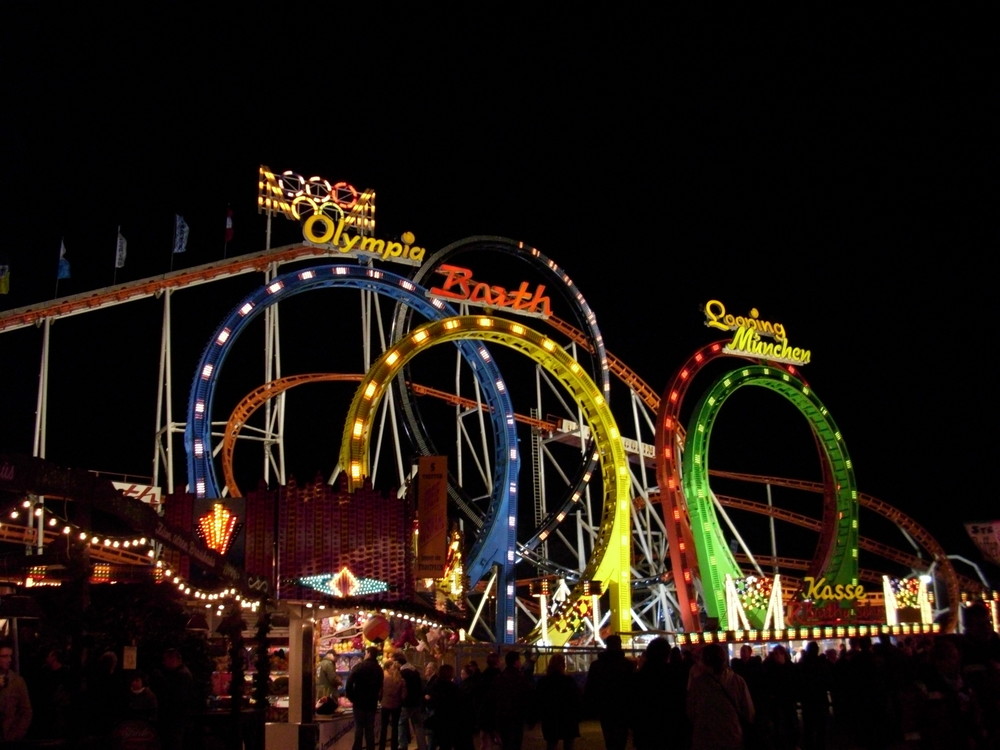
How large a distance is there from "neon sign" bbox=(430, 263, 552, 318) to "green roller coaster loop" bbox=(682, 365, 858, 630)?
5.05 metres

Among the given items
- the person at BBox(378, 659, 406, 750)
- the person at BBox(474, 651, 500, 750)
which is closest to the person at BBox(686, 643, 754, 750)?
the person at BBox(474, 651, 500, 750)

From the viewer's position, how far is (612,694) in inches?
277

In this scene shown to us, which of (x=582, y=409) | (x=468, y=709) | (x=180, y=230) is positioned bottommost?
(x=468, y=709)

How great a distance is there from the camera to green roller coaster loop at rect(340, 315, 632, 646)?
757 inches

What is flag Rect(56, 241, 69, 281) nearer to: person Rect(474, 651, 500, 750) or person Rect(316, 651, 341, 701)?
person Rect(316, 651, 341, 701)

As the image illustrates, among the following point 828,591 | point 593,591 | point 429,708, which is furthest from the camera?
point 828,591

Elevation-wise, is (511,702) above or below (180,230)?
below

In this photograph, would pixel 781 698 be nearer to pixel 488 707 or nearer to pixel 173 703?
pixel 488 707

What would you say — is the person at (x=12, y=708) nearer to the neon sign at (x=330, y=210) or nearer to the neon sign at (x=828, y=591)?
the neon sign at (x=330, y=210)

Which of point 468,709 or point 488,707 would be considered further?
point 468,709

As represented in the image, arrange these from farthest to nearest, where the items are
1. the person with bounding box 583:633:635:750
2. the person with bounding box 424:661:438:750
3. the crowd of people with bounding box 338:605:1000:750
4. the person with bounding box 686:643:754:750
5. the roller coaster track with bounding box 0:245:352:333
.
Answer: the roller coaster track with bounding box 0:245:352:333 < the person with bounding box 424:661:438:750 < the person with bounding box 583:633:635:750 < the crowd of people with bounding box 338:605:1000:750 < the person with bounding box 686:643:754:750

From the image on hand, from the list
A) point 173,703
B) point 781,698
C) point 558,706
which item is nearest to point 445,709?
point 558,706

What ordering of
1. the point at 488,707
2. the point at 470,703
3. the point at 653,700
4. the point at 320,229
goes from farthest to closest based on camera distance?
the point at 320,229
the point at 470,703
the point at 488,707
the point at 653,700

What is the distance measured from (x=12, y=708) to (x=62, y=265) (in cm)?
2071
